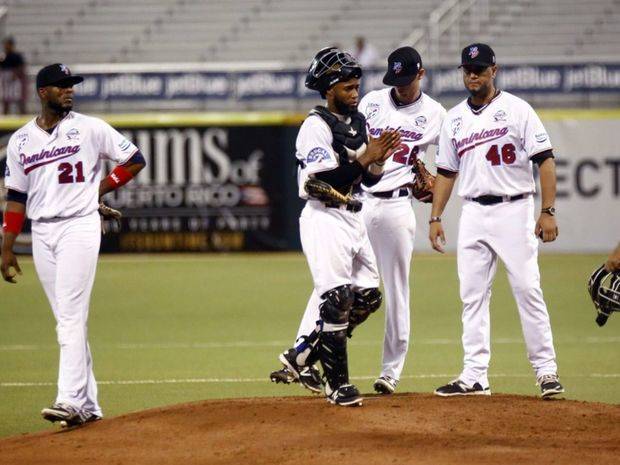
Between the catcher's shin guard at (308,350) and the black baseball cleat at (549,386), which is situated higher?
the catcher's shin guard at (308,350)

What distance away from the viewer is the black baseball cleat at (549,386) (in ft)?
26.1

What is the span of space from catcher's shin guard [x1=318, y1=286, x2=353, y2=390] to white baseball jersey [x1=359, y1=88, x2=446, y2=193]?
144 cm

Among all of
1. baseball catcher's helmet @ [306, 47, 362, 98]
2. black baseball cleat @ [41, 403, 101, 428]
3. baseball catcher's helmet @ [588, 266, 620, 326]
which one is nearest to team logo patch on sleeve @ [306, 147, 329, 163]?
baseball catcher's helmet @ [306, 47, 362, 98]

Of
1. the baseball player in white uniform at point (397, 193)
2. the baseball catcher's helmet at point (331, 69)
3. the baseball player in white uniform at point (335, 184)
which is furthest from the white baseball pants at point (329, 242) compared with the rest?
the baseball player in white uniform at point (397, 193)

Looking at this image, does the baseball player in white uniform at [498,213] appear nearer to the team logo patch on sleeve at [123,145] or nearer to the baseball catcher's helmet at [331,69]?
the baseball catcher's helmet at [331,69]

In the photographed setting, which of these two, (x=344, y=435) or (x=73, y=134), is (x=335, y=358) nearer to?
(x=344, y=435)

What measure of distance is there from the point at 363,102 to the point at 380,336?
379 centimetres

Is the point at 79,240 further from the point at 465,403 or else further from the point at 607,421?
the point at 607,421

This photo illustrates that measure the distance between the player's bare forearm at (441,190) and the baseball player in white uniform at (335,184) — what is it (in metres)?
0.95

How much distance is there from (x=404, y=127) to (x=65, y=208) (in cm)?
251

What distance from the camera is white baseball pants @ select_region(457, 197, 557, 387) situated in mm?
8133

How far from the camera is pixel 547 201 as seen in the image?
8.11m

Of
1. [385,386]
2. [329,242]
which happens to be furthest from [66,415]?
[385,386]

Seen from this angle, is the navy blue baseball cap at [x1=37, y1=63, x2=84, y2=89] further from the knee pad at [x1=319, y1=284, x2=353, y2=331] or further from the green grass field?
the green grass field
